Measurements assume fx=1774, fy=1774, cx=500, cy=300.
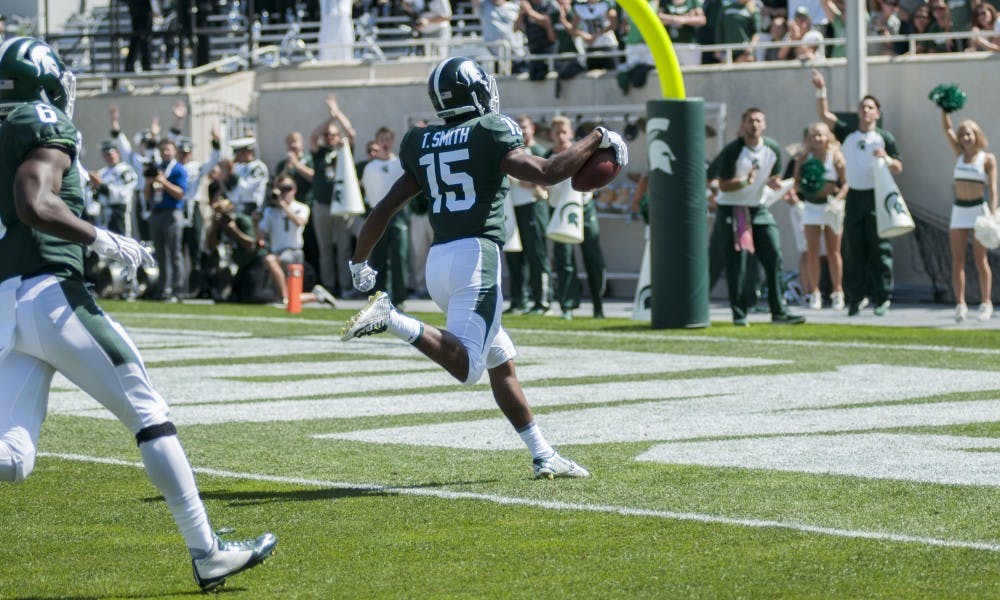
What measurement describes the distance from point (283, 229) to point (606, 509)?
13.2m

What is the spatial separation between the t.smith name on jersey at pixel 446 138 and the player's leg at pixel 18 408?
244 centimetres

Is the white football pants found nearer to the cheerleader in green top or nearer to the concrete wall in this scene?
the concrete wall

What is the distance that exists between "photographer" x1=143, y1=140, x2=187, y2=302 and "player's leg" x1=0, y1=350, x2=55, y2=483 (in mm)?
15010

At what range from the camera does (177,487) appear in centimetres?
536

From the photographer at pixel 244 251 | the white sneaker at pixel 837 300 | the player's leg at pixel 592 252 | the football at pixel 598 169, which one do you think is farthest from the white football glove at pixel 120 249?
the photographer at pixel 244 251

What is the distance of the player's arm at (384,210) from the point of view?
760 centimetres

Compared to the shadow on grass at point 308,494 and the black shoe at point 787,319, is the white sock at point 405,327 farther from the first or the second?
the black shoe at point 787,319

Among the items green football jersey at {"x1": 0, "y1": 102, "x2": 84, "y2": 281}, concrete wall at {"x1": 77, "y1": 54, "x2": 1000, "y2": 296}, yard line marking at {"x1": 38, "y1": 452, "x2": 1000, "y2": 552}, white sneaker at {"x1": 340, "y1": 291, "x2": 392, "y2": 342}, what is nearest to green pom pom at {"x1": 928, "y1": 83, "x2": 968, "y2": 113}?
concrete wall at {"x1": 77, "y1": 54, "x2": 1000, "y2": 296}

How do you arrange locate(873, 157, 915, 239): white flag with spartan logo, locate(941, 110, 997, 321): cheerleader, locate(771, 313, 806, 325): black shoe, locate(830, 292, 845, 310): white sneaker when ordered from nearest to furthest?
locate(941, 110, 997, 321): cheerleader < locate(771, 313, 806, 325): black shoe < locate(873, 157, 915, 239): white flag with spartan logo < locate(830, 292, 845, 310): white sneaker

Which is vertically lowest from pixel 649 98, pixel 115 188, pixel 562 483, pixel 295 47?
pixel 562 483

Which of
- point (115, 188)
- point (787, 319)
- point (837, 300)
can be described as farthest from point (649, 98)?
point (115, 188)

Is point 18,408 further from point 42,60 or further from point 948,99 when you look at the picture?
point 948,99

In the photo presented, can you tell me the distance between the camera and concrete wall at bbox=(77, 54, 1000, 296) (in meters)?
18.6

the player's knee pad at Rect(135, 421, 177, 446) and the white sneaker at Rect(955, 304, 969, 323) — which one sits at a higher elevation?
the player's knee pad at Rect(135, 421, 177, 446)
